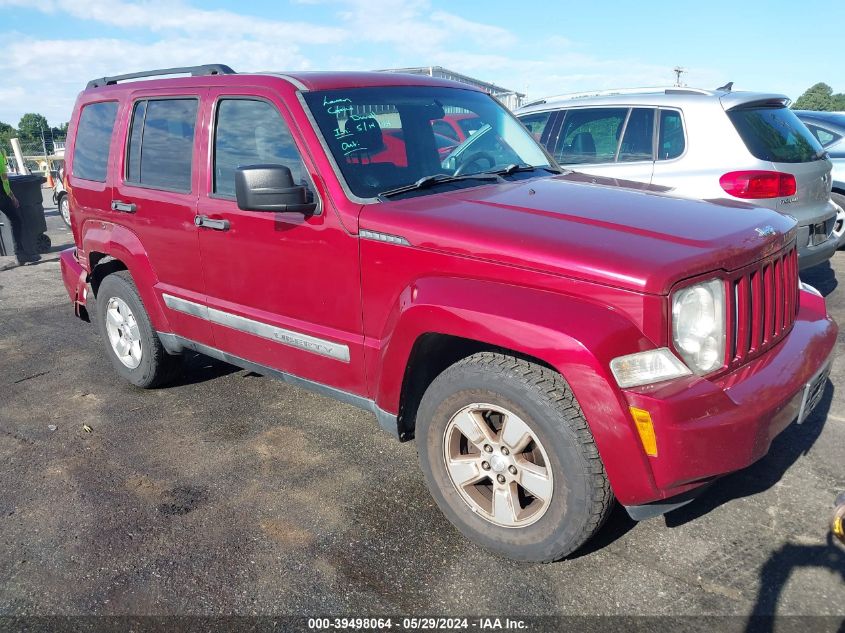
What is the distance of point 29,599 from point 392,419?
162 cm

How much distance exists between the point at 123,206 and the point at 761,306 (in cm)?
370

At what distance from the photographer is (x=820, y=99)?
6862 centimetres

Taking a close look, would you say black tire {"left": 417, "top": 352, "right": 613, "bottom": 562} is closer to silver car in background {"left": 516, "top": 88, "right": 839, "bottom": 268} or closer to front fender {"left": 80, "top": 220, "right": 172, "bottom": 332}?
front fender {"left": 80, "top": 220, "right": 172, "bottom": 332}

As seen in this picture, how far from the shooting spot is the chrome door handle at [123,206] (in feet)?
13.9

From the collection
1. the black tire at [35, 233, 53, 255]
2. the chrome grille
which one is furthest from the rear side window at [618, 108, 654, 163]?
the black tire at [35, 233, 53, 255]

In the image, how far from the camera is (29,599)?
2.67 meters

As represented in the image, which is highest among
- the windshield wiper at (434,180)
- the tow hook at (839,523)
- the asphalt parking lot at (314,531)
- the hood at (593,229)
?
the windshield wiper at (434,180)

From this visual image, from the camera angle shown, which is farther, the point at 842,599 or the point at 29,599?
the point at 29,599

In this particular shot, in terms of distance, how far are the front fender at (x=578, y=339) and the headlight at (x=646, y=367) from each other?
0.10ft

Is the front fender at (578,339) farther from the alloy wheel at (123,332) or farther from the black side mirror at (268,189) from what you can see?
the alloy wheel at (123,332)

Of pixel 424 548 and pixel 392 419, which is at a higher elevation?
pixel 392 419

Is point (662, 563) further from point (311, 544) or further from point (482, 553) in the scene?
point (311, 544)

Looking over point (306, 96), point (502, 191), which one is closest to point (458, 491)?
point (502, 191)

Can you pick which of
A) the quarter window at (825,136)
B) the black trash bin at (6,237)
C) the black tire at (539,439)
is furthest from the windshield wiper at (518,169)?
the black trash bin at (6,237)
